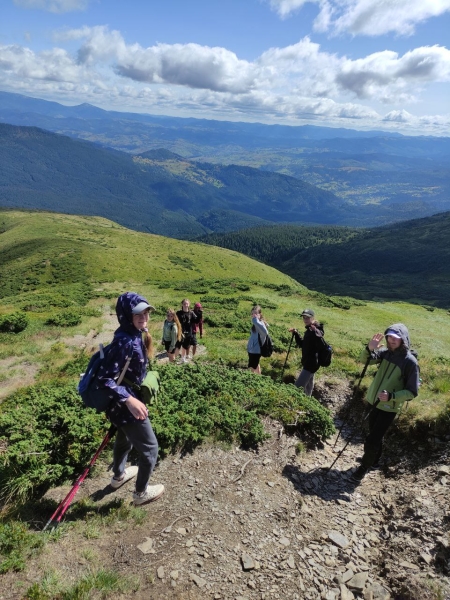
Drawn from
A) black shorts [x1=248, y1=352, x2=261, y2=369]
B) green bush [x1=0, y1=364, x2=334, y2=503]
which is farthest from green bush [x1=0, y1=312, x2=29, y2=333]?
black shorts [x1=248, y1=352, x2=261, y2=369]

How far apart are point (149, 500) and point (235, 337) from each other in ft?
45.4

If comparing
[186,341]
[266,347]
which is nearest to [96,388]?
[266,347]

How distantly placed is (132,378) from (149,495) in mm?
2331

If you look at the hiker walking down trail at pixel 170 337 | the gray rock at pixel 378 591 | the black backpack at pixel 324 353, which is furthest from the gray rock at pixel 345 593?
the hiker walking down trail at pixel 170 337

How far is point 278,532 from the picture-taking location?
19.8 feet

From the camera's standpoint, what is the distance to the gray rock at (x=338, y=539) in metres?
5.92

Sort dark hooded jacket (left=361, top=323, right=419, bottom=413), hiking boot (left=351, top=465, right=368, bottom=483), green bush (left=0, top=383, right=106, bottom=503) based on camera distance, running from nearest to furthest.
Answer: green bush (left=0, top=383, right=106, bottom=503) < dark hooded jacket (left=361, top=323, right=419, bottom=413) < hiking boot (left=351, top=465, right=368, bottom=483)

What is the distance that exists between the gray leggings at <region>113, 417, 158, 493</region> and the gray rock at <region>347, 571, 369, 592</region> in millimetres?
3559

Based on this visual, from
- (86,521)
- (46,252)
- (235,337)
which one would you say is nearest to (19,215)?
(46,252)

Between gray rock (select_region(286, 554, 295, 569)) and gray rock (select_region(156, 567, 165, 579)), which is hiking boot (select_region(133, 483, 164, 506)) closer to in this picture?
gray rock (select_region(156, 567, 165, 579))

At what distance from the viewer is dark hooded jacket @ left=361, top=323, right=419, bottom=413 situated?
7.11 meters

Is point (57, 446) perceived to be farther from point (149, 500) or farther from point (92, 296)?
point (92, 296)

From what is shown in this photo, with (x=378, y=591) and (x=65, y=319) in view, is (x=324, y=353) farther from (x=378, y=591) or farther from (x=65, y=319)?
(x=65, y=319)

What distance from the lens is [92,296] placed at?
113ft
